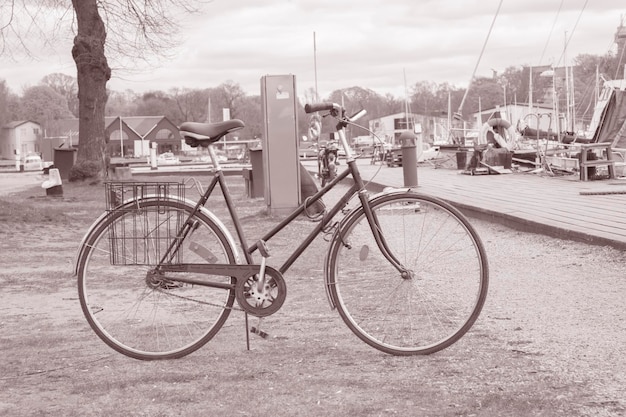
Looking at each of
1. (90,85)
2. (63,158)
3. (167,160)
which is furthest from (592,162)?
(167,160)

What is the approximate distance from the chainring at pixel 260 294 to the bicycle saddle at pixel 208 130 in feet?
2.32

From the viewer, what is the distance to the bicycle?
17.0 feet

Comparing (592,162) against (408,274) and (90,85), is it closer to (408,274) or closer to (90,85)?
(90,85)

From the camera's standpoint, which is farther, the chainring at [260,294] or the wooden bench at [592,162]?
the wooden bench at [592,162]

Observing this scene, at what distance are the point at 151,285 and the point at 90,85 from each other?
2624 cm

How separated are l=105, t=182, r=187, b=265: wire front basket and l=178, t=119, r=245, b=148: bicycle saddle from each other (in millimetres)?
246

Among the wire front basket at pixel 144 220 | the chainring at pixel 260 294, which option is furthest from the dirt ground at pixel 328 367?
the wire front basket at pixel 144 220

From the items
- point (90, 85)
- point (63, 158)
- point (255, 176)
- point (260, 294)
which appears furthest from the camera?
point (63, 158)

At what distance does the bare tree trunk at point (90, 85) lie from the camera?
29766 mm

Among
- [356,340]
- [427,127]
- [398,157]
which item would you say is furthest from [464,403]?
[427,127]

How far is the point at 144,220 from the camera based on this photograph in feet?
17.5

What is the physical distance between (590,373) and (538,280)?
3398 mm

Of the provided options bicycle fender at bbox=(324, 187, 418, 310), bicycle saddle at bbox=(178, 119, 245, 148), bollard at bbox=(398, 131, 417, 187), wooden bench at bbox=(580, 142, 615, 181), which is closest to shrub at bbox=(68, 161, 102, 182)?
bollard at bbox=(398, 131, 417, 187)

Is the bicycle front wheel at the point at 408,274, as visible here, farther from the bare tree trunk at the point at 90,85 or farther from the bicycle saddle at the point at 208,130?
the bare tree trunk at the point at 90,85
